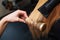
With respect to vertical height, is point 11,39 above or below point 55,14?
below

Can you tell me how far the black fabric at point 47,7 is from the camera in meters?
0.62

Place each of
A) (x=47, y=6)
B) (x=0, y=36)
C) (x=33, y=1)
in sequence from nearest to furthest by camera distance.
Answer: (x=47, y=6) → (x=0, y=36) → (x=33, y=1)

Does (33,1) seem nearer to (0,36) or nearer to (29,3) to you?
(29,3)

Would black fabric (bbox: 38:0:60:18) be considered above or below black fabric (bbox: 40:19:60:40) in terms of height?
above

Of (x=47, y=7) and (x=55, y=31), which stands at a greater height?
(x=47, y=7)

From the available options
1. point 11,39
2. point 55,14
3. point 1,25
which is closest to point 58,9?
point 55,14

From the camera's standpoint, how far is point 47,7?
62cm

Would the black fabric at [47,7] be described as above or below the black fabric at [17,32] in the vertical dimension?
above

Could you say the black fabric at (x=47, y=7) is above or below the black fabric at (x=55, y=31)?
above

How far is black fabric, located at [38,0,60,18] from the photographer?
620 millimetres

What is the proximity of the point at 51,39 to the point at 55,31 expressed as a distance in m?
0.04

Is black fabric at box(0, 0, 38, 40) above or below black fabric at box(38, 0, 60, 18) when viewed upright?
below

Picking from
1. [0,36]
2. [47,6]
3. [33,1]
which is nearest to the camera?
[47,6]

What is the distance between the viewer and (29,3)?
3.38ft
